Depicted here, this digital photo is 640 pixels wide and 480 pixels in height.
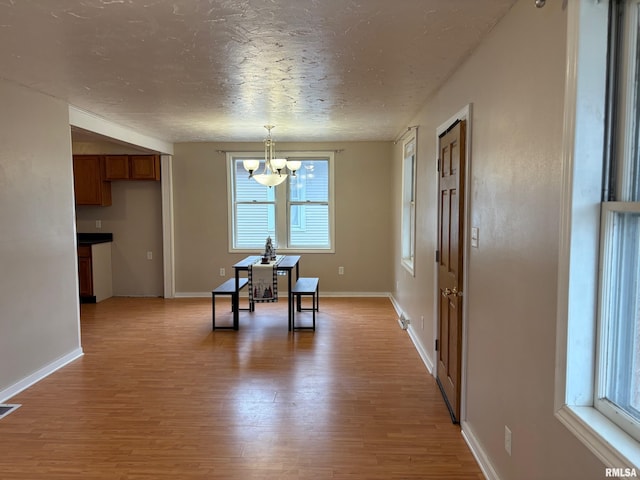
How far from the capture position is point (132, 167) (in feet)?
20.7

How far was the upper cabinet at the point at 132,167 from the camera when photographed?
6301 millimetres

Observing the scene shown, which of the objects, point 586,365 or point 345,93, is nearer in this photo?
point 586,365

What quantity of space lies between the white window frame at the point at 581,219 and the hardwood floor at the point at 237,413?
1.09 metres

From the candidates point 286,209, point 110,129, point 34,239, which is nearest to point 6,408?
point 34,239

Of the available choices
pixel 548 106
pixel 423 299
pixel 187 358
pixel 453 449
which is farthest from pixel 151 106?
pixel 453 449

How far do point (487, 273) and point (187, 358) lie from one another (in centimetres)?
292

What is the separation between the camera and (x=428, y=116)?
379cm

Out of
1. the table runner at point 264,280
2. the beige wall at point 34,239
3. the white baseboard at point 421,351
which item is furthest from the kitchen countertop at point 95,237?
the white baseboard at point 421,351

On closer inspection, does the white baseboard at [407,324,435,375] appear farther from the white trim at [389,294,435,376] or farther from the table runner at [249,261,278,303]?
the table runner at [249,261,278,303]

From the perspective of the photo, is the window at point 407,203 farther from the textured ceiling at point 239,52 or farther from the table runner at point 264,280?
→ the table runner at point 264,280

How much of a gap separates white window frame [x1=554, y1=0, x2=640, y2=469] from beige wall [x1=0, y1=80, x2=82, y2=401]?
3.61 meters

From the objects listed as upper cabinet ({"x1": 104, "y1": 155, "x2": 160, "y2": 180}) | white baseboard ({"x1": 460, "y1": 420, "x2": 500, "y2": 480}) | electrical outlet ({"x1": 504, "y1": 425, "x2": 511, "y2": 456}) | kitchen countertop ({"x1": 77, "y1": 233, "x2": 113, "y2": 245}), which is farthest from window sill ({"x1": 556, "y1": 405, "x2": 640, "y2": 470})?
kitchen countertop ({"x1": 77, "y1": 233, "x2": 113, "y2": 245})

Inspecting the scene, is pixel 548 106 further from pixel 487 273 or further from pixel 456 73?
pixel 456 73

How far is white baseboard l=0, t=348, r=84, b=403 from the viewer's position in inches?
123
